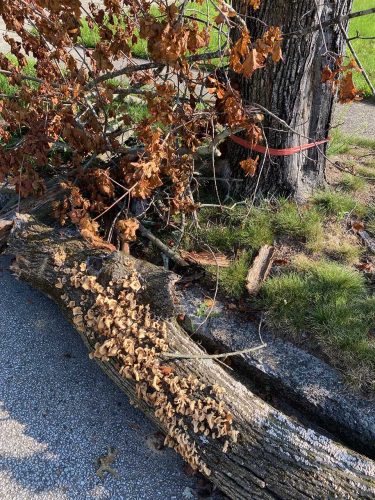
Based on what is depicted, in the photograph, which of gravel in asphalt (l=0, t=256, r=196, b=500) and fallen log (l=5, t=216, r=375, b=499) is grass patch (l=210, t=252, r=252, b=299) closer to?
fallen log (l=5, t=216, r=375, b=499)

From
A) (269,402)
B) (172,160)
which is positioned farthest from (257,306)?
(172,160)

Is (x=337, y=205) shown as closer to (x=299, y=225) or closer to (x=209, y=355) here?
(x=299, y=225)

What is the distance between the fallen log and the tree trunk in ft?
4.16

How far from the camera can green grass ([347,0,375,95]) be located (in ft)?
20.7

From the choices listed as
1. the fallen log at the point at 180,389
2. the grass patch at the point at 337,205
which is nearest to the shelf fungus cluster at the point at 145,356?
the fallen log at the point at 180,389

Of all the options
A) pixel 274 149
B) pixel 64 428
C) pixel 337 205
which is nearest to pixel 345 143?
pixel 337 205

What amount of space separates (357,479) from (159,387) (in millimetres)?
982

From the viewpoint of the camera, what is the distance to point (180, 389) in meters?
2.48

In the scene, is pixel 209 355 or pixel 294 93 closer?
pixel 209 355

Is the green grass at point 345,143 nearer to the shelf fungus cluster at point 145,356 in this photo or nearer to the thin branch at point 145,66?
the thin branch at point 145,66

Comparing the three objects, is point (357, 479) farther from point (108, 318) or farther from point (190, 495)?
point (108, 318)

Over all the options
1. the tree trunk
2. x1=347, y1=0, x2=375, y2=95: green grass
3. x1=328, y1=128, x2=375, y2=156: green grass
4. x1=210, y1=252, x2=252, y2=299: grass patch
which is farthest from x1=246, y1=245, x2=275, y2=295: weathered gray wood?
x1=347, y1=0, x2=375, y2=95: green grass

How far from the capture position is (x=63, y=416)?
2785 mm

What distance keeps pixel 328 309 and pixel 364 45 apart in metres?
6.07
